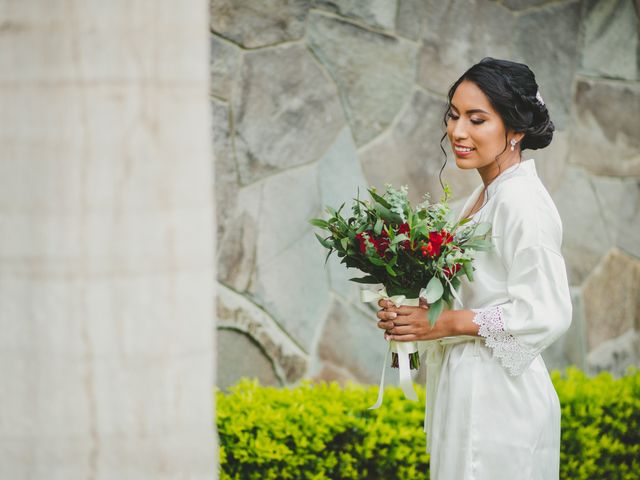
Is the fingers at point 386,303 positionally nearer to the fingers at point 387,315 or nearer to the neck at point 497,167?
the fingers at point 387,315

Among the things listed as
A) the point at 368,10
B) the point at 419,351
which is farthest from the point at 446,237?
the point at 368,10

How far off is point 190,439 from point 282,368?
10.9 ft

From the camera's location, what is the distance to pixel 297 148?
4.73 m

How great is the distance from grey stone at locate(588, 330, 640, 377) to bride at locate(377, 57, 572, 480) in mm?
3117

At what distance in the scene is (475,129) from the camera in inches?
111

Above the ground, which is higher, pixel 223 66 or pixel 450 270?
pixel 223 66

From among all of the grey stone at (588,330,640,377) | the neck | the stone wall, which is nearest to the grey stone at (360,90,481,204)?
the stone wall

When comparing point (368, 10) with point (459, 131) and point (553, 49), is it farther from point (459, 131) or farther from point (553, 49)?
point (459, 131)

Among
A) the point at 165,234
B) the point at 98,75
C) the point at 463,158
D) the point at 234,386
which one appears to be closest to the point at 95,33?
the point at 98,75

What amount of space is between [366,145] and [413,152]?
1.04 ft

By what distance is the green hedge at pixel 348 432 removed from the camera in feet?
13.3

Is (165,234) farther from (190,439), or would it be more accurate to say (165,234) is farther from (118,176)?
(190,439)

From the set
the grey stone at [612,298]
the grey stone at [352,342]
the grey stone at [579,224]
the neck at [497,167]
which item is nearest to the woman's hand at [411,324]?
the neck at [497,167]

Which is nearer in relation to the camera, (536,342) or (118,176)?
(118,176)
